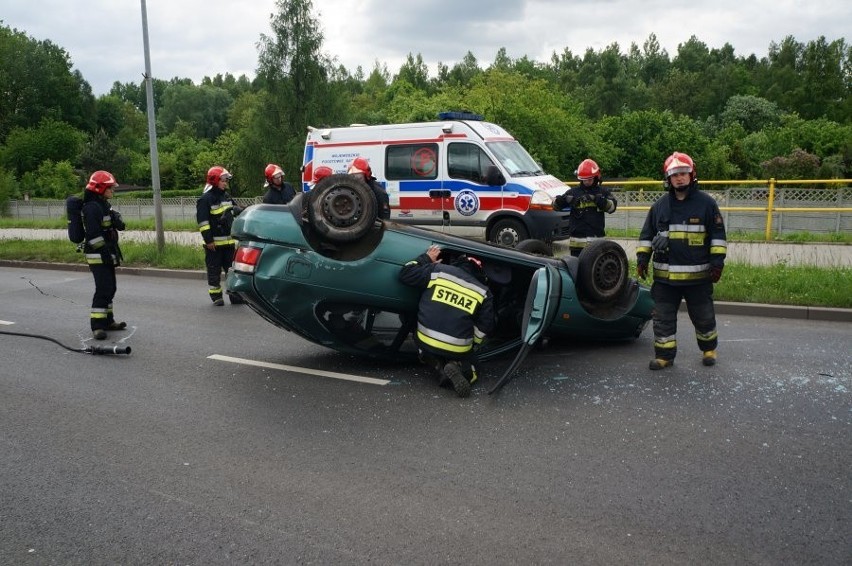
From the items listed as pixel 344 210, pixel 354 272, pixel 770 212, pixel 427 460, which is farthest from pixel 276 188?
pixel 770 212

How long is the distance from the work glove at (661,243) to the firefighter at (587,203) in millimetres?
2638

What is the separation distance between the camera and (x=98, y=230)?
7492 millimetres

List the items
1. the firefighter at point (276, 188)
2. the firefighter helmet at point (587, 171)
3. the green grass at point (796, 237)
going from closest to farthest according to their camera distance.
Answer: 1. the firefighter helmet at point (587, 171)
2. the firefighter at point (276, 188)
3. the green grass at point (796, 237)

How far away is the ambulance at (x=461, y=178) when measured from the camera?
1197 centimetres

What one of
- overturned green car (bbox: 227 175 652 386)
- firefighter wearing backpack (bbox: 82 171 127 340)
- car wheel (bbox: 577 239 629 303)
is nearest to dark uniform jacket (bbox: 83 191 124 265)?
firefighter wearing backpack (bbox: 82 171 127 340)

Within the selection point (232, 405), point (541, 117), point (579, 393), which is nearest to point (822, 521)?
A: point (579, 393)

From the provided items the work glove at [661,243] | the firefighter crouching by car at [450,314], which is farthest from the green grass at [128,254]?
the work glove at [661,243]

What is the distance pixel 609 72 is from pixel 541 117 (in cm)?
A: 5848

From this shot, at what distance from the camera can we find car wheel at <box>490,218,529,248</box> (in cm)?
1198

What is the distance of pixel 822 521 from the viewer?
333 centimetres

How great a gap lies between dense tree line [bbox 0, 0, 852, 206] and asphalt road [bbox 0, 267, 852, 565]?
23.4m

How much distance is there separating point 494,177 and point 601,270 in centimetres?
614

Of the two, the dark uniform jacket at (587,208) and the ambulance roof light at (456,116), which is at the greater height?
the ambulance roof light at (456,116)

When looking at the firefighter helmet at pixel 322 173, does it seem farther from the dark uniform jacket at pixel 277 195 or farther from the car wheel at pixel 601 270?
the car wheel at pixel 601 270
